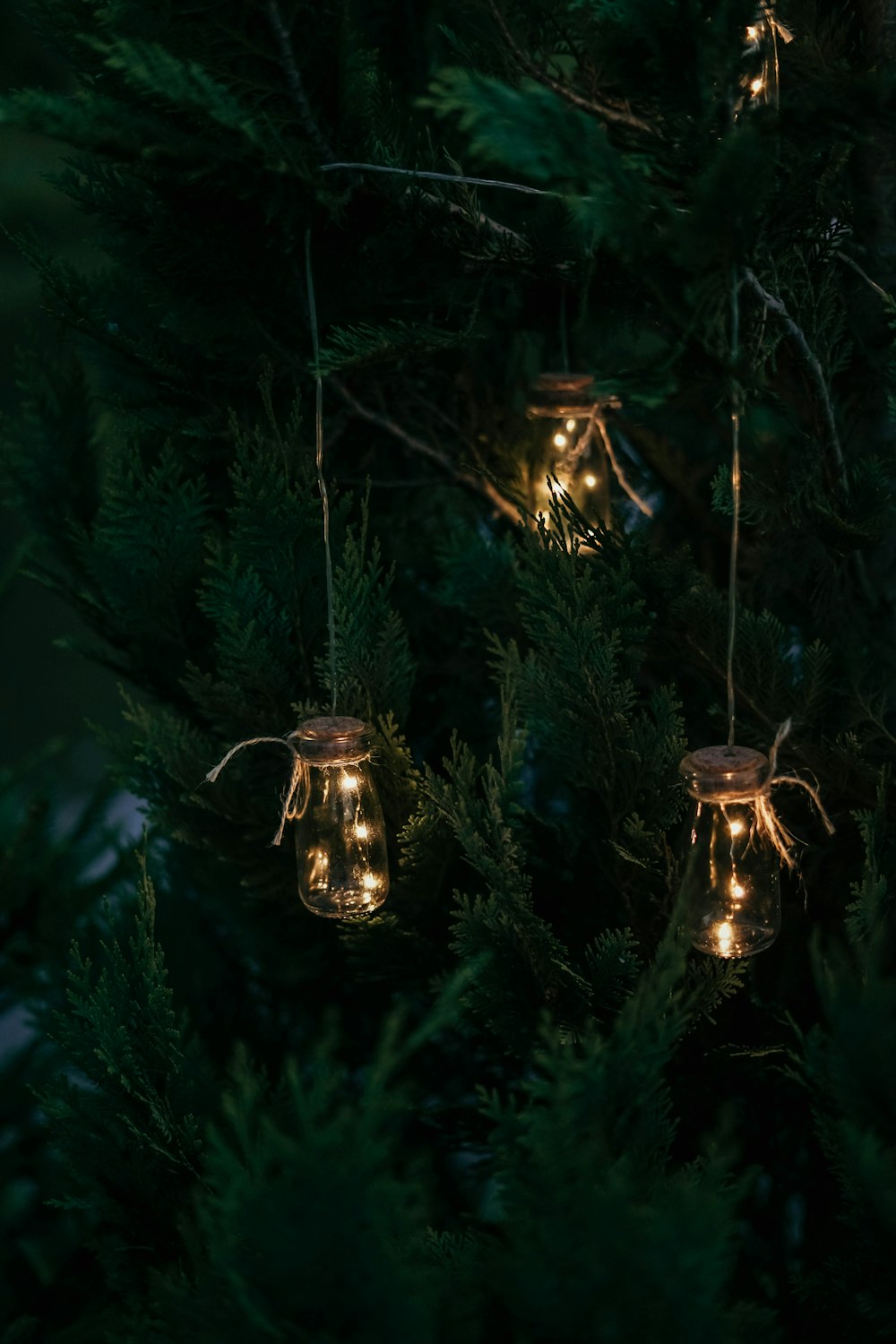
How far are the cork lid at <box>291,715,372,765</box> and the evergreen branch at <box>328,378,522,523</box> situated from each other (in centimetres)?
34

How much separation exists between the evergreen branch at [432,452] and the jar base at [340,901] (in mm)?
412

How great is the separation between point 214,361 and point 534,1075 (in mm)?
777

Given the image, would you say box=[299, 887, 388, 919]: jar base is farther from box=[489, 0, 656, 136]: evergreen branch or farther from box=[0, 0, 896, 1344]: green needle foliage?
box=[489, 0, 656, 136]: evergreen branch

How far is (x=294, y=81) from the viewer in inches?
32.7

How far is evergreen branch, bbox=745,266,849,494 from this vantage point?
0.91 m

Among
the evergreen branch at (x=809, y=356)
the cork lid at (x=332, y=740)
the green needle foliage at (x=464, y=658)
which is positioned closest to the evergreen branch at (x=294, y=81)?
the green needle foliage at (x=464, y=658)

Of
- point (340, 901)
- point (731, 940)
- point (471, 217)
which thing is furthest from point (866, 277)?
point (340, 901)

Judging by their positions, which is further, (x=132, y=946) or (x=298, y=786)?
(x=298, y=786)

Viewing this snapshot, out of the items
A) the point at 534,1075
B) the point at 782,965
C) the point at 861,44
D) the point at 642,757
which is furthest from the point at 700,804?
the point at 861,44

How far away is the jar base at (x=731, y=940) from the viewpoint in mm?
925

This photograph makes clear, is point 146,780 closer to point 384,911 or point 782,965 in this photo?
point 384,911

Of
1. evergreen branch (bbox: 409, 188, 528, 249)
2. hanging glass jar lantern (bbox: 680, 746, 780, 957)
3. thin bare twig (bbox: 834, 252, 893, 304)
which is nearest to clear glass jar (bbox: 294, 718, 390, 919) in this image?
hanging glass jar lantern (bbox: 680, 746, 780, 957)

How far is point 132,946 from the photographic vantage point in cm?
93

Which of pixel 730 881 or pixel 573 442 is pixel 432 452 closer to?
pixel 573 442
